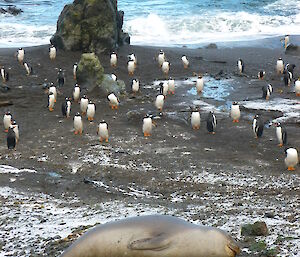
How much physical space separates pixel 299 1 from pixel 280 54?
21.4 m

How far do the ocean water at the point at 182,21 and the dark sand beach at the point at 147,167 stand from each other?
1211cm

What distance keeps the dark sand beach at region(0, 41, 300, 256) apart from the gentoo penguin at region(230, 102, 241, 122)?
0.23 m

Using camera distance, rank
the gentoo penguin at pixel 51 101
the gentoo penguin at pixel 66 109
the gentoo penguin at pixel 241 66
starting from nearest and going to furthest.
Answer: the gentoo penguin at pixel 66 109
the gentoo penguin at pixel 51 101
the gentoo penguin at pixel 241 66

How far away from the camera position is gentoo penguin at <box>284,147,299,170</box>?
12820mm

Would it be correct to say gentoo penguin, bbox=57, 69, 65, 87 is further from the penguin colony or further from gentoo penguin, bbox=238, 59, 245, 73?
gentoo penguin, bbox=238, 59, 245, 73

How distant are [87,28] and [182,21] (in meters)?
15.4

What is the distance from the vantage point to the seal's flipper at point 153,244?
557 centimetres

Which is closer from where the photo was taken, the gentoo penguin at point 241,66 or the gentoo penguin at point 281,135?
the gentoo penguin at point 281,135

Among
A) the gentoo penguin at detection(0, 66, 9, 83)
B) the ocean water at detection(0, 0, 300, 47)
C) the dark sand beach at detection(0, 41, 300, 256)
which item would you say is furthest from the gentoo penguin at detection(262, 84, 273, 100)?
the ocean water at detection(0, 0, 300, 47)

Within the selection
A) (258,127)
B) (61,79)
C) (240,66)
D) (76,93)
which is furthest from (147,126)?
(240,66)

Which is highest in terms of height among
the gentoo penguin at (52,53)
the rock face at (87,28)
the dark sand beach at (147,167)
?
the rock face at (87,28)

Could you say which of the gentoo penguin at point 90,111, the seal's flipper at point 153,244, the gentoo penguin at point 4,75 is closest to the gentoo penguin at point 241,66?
the gentoo penguin at point 90,111

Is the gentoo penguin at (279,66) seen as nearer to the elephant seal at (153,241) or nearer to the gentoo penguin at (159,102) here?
the gentoo penguin at (159,102)

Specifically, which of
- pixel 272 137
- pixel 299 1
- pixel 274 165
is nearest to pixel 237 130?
pixel 272 137
